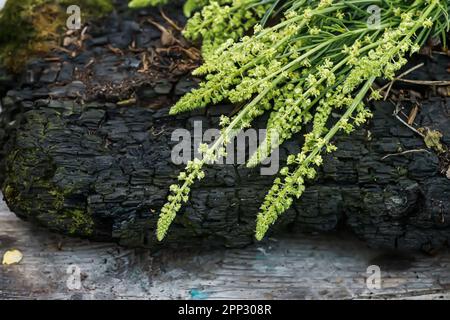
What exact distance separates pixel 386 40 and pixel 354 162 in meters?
0.55

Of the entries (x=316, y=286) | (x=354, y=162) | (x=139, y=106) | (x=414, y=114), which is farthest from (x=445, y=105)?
(x=139, y=106)

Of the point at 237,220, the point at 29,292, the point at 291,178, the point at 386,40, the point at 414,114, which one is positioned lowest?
the point at 29,292

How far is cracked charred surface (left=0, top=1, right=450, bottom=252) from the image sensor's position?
2635mm

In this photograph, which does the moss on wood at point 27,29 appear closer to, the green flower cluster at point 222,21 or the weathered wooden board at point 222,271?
the green flower cluster at point 222,21

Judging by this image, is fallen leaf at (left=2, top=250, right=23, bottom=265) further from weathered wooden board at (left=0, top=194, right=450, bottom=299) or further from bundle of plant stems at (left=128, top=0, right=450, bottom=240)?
bundle of plant stems at (left=128, top=0, right=450, bottom=240)

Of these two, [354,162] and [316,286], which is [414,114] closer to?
[354,162]

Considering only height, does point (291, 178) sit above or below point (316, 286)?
above

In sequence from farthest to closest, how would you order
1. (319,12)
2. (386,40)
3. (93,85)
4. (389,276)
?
(93,85) → (389,276) → (319,12) → (386,40)

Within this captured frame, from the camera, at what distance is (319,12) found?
2549 mm

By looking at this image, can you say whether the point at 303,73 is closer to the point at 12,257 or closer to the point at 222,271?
the point at 222,271

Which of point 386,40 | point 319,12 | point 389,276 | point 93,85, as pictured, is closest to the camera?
point 386,40

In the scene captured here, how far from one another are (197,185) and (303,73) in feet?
2.12

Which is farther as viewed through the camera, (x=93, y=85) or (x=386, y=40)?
(x=93, y=85)

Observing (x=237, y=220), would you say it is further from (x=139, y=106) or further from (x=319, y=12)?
(x=319, y=12)
